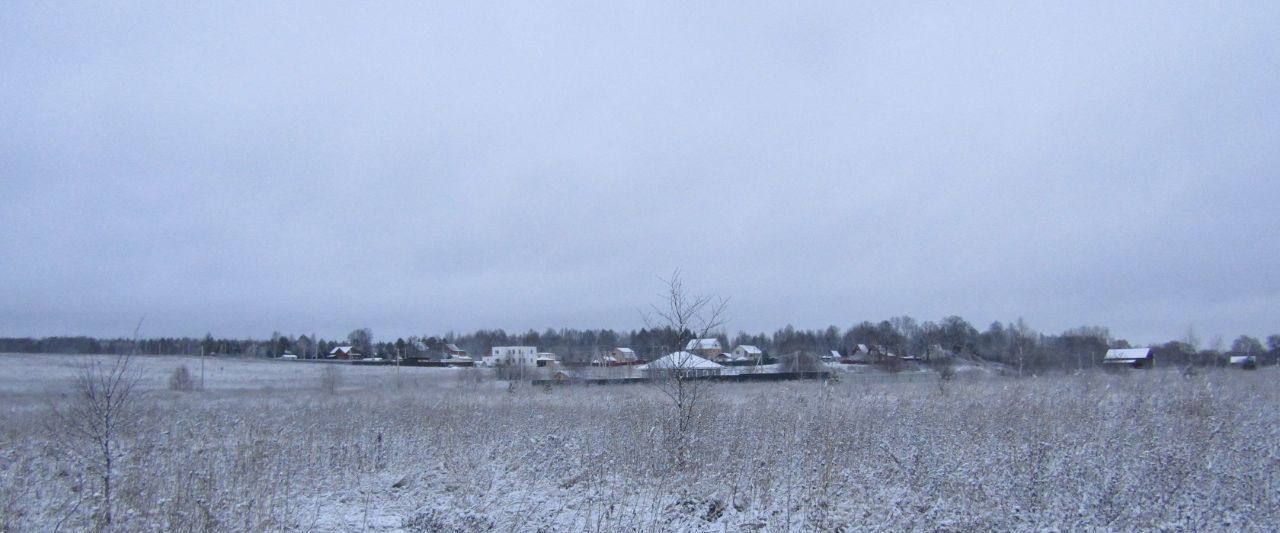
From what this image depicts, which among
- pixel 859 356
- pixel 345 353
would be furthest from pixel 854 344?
pixel 345 353

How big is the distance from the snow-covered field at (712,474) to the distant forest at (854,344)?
3294cm

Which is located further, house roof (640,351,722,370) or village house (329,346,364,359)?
village house (329,346,364,359)

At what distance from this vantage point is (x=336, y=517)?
8062mm

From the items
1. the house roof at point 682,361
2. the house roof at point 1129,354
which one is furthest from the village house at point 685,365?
the house roof at point 1129,354

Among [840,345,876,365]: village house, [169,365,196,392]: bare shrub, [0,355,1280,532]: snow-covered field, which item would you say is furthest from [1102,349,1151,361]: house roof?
[169,365,196,392]: bare shrub

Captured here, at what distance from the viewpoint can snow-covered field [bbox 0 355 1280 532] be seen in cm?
730

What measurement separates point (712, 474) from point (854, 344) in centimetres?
9059

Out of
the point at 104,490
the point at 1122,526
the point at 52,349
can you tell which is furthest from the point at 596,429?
the point at 52,349

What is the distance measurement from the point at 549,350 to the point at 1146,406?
9685 centimetres

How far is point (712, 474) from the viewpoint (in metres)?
9.12

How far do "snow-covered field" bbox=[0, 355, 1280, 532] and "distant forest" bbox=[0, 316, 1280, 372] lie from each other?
3294 cm

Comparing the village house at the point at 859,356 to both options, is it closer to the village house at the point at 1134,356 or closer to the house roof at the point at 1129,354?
the village house at the point at 1134,356

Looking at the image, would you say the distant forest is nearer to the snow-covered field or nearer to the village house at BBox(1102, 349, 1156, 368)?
the village house at BBox(1102, 349, 1156, 368)

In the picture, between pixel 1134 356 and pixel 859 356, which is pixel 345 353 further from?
pixel 1134 356
